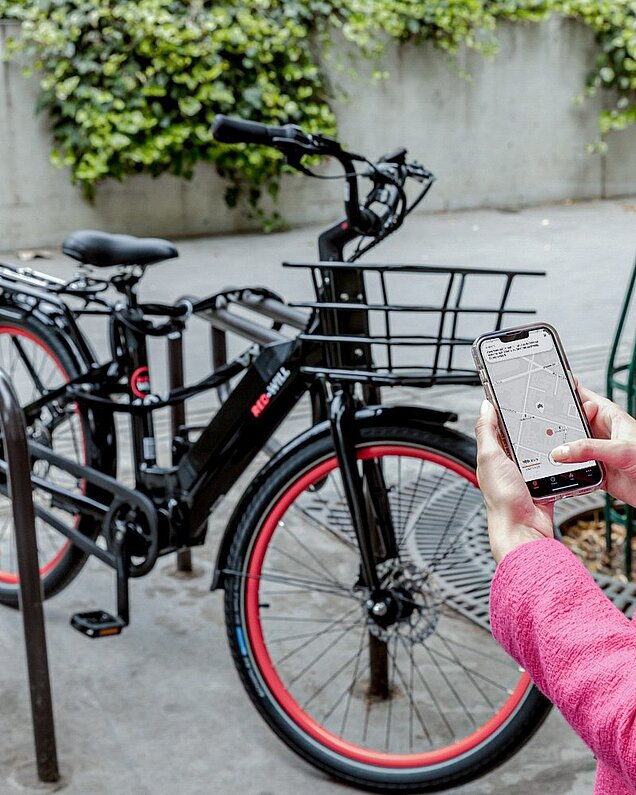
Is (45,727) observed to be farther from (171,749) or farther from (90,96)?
(90,96)

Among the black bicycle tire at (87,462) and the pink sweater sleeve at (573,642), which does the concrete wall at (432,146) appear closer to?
the black bicycle tire at (87,462)

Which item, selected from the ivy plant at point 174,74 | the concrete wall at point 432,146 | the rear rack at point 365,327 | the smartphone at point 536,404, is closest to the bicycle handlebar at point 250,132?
the rear rack at point 365,327

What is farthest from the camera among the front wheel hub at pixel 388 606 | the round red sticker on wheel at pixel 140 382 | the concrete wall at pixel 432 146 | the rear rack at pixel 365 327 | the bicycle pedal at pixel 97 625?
the concrete wall at pixel 432 146

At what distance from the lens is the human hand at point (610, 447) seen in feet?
4.40

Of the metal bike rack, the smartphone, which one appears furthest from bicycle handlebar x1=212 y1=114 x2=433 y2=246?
the smartphone

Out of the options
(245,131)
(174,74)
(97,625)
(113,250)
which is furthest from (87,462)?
(174,74)

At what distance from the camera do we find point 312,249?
8969mm

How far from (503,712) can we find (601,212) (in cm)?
872

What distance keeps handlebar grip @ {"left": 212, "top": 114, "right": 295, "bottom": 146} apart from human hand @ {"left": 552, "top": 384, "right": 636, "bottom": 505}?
124 cm

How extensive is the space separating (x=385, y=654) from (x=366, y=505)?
1.55 ft

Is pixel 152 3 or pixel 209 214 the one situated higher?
pixel 152 3

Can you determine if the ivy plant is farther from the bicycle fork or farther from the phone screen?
the phone screen

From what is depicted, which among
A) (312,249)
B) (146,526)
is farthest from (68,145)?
(146,526)

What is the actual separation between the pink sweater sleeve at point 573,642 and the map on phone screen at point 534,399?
0.12 metres
